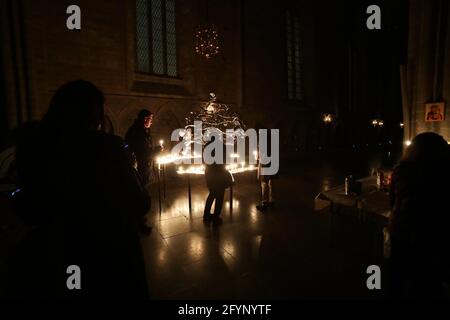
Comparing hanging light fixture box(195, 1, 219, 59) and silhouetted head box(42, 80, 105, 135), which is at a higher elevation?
hanging light fixture box(195, 1, 219, 59)

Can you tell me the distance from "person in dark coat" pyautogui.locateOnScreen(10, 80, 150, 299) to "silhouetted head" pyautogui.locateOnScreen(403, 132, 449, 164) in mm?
1967

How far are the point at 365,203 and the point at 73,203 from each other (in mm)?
2826

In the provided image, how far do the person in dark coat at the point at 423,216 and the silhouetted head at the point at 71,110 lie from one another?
7.09 feet

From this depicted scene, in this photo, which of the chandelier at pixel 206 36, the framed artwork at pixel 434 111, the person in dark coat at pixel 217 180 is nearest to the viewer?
the person in dark coat at pixel 217 180

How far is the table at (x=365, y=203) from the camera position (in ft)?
8.99

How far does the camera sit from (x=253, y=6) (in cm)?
1317

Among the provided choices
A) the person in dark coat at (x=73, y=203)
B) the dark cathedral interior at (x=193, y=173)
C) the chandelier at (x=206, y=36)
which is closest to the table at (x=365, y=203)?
the dark cathedral interior at (x=193, y=173)

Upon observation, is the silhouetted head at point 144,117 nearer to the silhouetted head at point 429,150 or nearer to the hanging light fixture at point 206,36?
the silhouetted head at point 429,150

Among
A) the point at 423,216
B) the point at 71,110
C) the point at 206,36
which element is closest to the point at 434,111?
the point at 423,216

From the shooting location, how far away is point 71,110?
133 centimetres

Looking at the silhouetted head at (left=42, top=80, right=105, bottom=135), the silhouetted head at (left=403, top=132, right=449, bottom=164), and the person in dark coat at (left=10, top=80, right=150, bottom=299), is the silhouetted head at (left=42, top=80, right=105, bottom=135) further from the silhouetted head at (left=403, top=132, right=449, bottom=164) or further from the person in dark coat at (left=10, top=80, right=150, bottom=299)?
the silhouetted head at (left=403, top=132, right=449, bottom=164)


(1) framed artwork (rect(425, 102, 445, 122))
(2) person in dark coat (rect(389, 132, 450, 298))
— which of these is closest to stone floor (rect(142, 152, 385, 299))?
(2) person in dark coat (rect(389, 132, 450, 298))

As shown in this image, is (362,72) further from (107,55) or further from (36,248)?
(36,248)

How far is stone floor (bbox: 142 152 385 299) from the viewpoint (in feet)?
8.91
